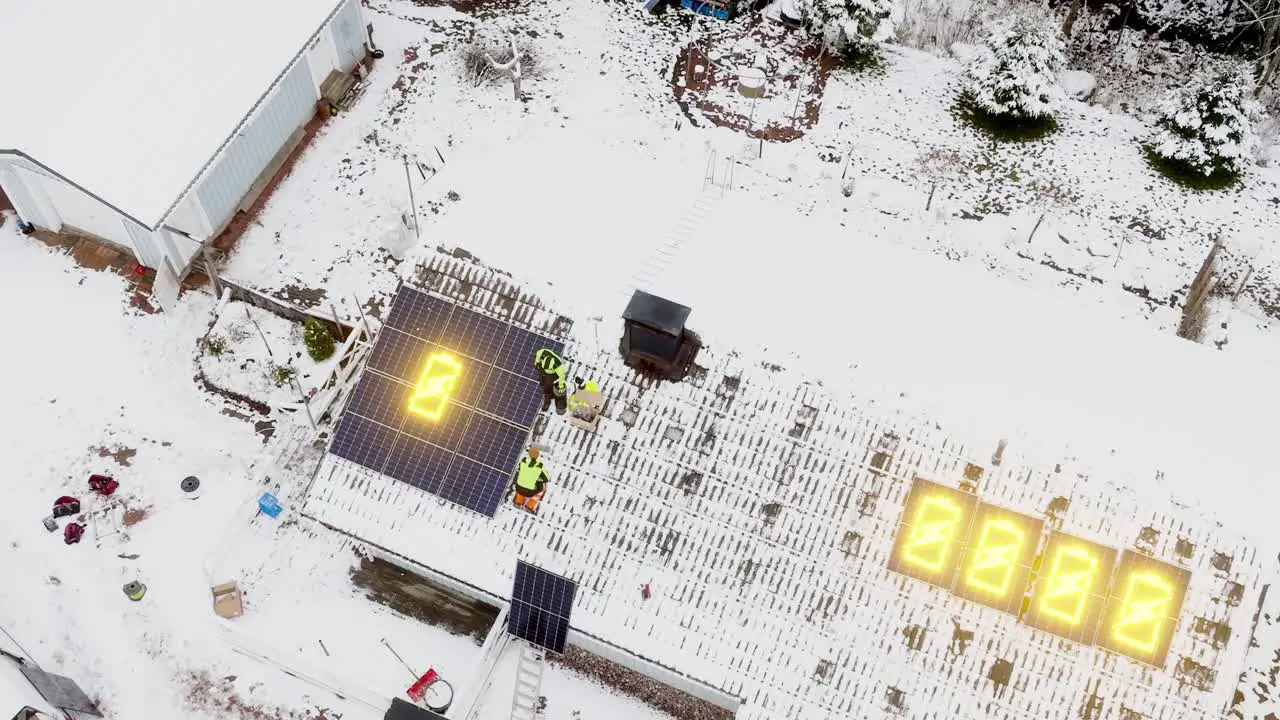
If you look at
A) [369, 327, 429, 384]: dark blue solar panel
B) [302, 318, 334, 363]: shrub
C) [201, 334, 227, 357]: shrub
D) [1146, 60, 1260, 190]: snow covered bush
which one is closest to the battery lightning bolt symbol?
[369, 327, 429, 384]: dark blue solar panel

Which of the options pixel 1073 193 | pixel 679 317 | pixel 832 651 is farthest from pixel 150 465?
pixel 1073 193

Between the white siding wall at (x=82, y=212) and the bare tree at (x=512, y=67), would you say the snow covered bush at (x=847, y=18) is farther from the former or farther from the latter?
the white siding wall at (x=82, y=212)

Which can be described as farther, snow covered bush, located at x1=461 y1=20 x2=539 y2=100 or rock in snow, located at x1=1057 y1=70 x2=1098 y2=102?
rock in snow, located at x1=1057 y1=70 x2=1098 y2=102

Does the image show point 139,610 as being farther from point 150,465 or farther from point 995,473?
point 995,473

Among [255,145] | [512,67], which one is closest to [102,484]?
[255,145]

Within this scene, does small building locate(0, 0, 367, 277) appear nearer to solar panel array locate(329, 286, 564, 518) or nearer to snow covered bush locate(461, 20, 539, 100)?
snow covered bush locate(461, 20, 539, 100)

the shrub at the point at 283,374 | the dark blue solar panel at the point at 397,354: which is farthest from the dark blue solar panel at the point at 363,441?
the shrub at the point at 283,374
